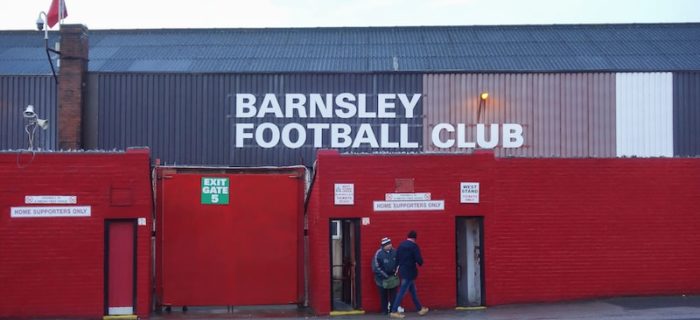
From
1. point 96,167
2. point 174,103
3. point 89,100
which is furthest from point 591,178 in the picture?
point 89,100

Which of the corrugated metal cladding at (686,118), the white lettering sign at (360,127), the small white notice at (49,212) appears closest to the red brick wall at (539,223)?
the small white notice at (49,212)

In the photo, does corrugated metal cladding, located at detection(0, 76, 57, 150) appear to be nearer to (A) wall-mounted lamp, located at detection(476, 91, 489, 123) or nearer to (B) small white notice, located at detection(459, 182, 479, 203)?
(A) wall-mounted lamp, located at detection(476, 91, 489, 123)

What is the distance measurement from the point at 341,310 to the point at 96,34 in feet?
61.1

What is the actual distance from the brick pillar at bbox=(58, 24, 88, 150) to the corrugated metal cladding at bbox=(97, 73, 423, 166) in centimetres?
85

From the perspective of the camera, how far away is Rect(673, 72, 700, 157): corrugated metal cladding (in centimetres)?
2597

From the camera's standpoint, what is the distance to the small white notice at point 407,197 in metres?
17.7

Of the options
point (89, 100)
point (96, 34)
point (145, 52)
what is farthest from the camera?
point (96, 34)

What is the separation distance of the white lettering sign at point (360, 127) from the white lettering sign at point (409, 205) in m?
8.30

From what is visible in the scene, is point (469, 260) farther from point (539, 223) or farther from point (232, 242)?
point (232, 242)

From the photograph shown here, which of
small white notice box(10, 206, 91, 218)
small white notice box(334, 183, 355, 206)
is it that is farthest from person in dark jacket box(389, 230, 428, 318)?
small white notice box(10, 206, 91, 218)

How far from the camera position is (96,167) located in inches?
687

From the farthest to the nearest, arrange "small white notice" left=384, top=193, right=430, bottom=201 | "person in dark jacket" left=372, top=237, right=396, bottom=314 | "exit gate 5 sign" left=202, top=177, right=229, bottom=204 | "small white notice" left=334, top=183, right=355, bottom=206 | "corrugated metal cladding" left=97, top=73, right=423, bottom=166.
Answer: "corrugated metal cladding" left=97, top=73, right=423, bottom=166, "exit gate 5 sign" left=202, top=177, right=229, bottom=204, "small white notice" left=384, top=193, right=430, bottom=201, "small white notice" left=334, top=183, right=355, bottom=206, "person in dark jacket" left=372, top=237, right=396, bottom=314

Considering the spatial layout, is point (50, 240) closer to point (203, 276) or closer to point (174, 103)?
point (203, 276)

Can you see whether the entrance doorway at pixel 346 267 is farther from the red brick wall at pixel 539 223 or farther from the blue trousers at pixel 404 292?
the blue trousers at pixel 404 292
